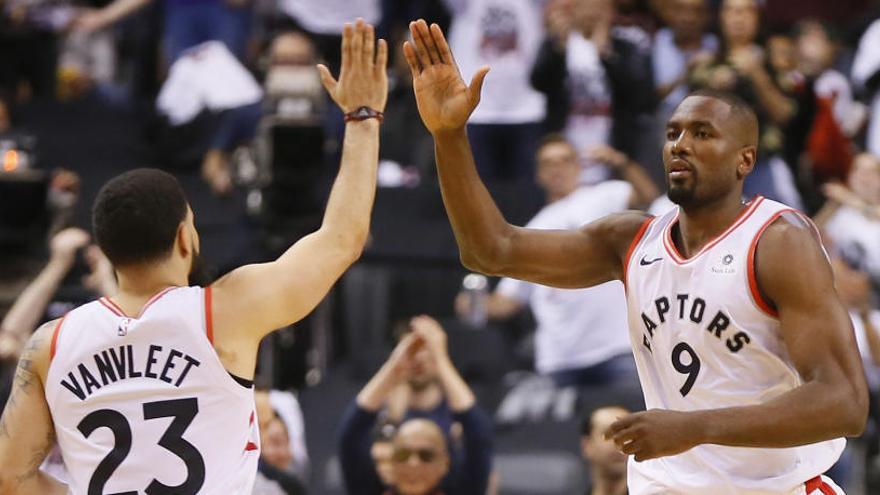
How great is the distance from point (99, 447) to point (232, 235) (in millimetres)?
6841

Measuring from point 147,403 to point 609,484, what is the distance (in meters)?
3.35

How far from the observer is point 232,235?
11156mm

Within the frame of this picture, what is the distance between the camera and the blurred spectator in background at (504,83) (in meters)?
11.3

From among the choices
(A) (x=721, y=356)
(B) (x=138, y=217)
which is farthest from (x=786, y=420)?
(B) (x=138, y=217)

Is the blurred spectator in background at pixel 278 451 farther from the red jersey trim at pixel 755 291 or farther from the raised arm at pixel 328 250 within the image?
the red jersey trim at pixel 755 291

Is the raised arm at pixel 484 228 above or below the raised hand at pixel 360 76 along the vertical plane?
below

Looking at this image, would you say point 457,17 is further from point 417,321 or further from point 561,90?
point 417,321

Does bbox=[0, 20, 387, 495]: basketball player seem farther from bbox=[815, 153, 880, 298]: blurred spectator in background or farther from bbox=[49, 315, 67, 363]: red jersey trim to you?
bbox=[815, 153, 880, 298]: blurred spectator in background

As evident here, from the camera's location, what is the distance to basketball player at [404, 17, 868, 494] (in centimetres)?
→ 438

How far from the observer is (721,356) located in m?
4.67

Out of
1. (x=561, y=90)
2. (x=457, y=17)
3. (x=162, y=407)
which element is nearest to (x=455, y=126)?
(x=162, y=407)

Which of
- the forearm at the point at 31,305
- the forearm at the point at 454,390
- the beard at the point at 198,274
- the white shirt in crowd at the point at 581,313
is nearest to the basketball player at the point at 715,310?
the beard at the point at 198,274

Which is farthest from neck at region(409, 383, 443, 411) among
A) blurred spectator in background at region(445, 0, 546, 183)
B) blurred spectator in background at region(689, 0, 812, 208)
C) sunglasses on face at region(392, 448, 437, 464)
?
blurred spectator in background at region(445, 0, 546, 183)

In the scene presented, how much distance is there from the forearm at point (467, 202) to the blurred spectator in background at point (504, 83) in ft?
19.4
